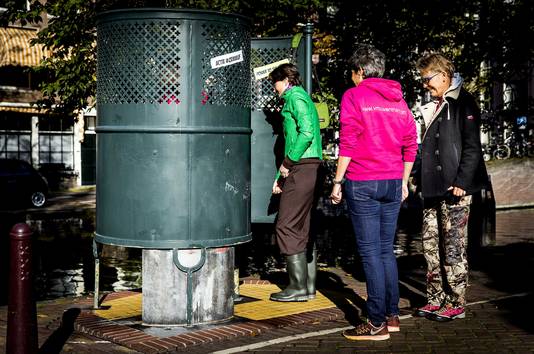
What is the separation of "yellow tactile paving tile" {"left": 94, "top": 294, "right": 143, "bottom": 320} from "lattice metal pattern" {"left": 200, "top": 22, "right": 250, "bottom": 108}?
5.97 feet

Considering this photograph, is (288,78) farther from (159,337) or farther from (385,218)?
(159,337)

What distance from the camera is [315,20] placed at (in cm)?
1758

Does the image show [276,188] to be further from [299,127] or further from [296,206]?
[299,127]

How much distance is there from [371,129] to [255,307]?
6.64 ft

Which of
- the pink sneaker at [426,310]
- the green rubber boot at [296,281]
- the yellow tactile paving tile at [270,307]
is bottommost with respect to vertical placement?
the yellow tactile paving tile at [270,307]

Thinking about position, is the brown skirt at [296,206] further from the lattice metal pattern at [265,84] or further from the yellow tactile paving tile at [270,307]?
the lattice metal pattern at [265,84]

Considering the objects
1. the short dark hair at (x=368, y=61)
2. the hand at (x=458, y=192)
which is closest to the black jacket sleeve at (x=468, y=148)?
the hand at (x=458, y=192)

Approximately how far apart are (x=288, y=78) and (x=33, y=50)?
22945 millimetres

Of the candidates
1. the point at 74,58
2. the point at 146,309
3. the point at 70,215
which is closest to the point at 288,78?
the point at 146,309

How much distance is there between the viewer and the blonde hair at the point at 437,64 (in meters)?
6.60

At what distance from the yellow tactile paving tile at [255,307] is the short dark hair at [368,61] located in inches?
80.2

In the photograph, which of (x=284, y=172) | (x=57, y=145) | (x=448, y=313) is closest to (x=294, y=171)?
(x=284, y=172)

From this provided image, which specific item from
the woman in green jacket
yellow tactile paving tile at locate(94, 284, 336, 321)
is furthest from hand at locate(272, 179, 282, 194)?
yellow tactile paving tile at locate(94, 284, 336, 321)

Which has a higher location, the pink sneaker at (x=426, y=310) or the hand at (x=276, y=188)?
the hand at (x=276, y=188)
